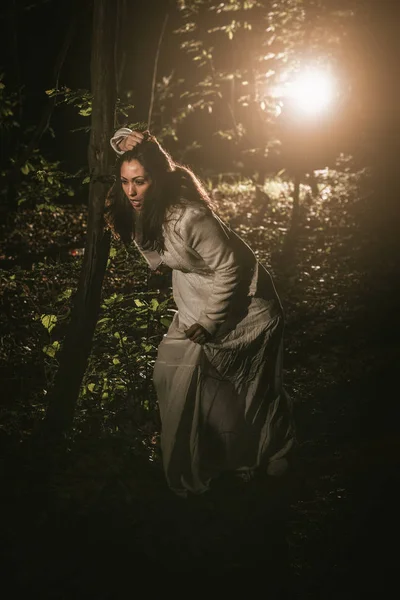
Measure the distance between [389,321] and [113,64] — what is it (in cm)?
487

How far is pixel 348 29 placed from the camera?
13.7 metres

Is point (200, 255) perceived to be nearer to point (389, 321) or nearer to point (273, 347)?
point (273, 347)

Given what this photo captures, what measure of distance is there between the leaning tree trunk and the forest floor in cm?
50

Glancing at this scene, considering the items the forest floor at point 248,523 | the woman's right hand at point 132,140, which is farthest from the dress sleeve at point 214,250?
the forest floor at point 248,523

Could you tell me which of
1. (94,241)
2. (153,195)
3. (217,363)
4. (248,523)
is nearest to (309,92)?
(94,241)

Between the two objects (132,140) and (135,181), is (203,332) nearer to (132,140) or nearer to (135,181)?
(135,181)

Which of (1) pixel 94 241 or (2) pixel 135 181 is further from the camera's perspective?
(1) pixel 94 241

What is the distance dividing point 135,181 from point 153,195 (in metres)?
0.13

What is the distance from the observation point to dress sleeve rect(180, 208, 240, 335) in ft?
12.4

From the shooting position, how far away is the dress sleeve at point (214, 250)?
3781mm

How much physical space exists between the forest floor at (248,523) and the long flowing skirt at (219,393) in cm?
26

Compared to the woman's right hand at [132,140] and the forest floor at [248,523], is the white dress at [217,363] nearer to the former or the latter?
the forest floor at [248,523]

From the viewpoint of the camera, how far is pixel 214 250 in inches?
150

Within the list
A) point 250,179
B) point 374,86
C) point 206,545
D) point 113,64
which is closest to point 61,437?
point 206,545
